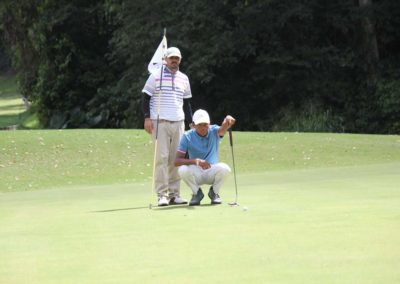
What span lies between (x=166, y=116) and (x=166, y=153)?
44 centimetres

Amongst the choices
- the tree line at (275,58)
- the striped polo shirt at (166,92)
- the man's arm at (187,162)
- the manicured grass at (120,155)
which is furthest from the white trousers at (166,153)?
the tree line at (275,58)

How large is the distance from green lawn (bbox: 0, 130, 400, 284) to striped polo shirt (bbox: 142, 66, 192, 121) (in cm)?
116

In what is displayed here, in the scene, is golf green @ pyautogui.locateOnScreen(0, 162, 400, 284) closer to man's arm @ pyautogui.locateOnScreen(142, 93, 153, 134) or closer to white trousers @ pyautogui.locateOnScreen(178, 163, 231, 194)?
white trousers @ pyautogui.locateOnScreen(178, 163, 231, 194)

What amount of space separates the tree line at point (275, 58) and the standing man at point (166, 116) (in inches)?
800

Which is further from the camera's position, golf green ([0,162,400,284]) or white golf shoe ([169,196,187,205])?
white golf shoe ([169,196,187,205])

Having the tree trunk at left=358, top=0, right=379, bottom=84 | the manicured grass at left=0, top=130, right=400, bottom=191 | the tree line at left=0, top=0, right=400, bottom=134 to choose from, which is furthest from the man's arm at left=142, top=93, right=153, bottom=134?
the tree trunk at left=358, top=0, right=379, bottom=84

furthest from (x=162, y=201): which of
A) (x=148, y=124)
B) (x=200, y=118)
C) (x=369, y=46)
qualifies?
(x=369, y=46)

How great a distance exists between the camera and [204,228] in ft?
28.0

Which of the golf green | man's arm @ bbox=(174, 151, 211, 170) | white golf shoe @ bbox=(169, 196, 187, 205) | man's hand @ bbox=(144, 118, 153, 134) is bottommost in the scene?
white golf shoe @ bbox=(169, 196, 187, 205)

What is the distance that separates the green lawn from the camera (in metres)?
6.43

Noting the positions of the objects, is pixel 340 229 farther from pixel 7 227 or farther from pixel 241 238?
pixel 7 227

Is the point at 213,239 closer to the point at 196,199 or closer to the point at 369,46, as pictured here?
the point at 196,199

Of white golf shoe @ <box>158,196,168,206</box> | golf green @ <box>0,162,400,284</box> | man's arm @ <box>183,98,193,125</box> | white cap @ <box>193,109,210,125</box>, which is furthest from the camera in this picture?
man's arm @ <box>183,98,193,125</box>

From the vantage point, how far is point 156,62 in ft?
38.0
